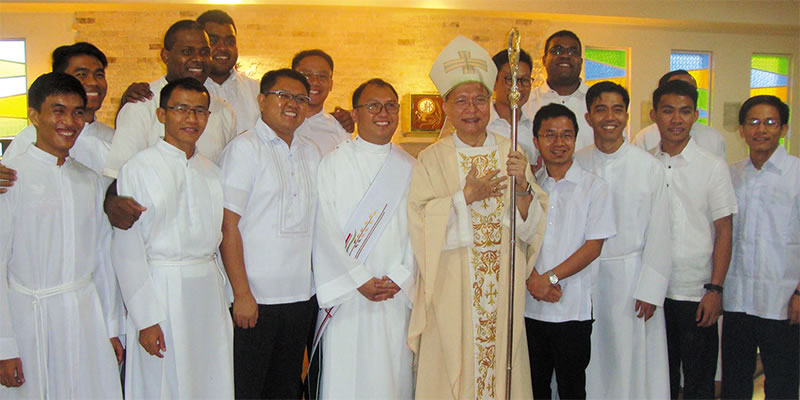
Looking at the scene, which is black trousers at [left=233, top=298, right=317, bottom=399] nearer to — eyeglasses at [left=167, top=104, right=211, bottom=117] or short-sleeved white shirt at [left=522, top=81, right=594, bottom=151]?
eyeglasses at [left=167, top=104, right=211, bottom=117]

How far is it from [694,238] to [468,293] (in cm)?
134

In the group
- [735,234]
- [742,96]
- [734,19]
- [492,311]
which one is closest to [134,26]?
[492,311]

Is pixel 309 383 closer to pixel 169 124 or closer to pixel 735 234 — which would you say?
pixel 169 124

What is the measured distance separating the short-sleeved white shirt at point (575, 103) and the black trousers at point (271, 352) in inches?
85.6

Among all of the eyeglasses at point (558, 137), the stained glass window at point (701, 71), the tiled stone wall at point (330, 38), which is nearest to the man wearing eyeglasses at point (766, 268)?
the eyeglasses at point (558, 137)

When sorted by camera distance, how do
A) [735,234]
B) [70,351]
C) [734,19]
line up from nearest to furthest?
[70,351] < [735,234] < [734,19]

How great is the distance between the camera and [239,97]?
A: 4031 millimetres

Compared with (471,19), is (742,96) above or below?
below

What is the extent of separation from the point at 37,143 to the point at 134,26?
6148 mm

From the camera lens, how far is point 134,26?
831cm

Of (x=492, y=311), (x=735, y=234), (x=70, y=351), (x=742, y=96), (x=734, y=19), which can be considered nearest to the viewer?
(x=70, y=351)

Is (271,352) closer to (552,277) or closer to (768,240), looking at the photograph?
(552,277)

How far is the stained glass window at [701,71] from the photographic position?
9766 mm

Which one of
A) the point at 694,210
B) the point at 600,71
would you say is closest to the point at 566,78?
the point at 694,210
